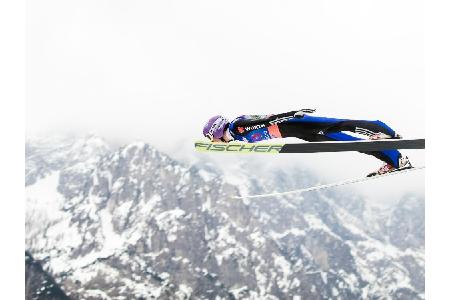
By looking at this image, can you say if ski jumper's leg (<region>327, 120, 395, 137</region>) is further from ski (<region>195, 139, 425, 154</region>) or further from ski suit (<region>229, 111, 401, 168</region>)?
ski (<region>195, 139, 425, 154</region>)

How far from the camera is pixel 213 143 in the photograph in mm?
12500

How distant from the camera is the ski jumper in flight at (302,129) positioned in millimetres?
11367

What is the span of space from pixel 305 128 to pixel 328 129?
489 mm

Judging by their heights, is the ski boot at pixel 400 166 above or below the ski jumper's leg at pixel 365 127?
below

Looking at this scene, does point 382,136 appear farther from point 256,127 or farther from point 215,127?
point 215,127

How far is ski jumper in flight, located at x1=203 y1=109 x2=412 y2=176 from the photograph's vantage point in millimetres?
11367

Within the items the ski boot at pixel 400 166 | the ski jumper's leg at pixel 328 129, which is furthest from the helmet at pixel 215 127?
the ski boot at pixel 400 166

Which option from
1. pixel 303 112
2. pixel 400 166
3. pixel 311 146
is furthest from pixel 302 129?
pixel 400 166

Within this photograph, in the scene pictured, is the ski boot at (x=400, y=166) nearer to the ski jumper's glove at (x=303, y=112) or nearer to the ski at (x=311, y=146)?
the ski at (x=311, y=146)

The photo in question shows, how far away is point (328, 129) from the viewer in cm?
1178

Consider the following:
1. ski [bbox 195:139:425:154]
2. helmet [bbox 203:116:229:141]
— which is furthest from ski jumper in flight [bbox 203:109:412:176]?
ski [bbox 195:139:425:154]
